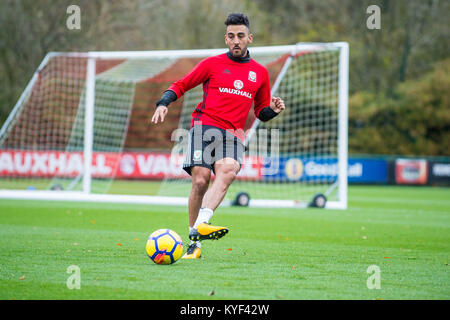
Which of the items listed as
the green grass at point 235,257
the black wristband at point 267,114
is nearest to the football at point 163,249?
the green grass at point 235,257

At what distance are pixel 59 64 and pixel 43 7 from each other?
42.4 ft

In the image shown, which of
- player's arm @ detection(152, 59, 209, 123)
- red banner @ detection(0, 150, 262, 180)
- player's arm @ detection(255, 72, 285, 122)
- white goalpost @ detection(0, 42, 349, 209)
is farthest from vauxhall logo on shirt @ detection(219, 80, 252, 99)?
red banner @ detection(0, 150, 262, 180)

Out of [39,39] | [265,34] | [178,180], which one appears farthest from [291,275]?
[265,34]

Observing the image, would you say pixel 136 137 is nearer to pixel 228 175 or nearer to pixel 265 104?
pixel 265 104

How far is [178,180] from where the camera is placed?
18.7 metres

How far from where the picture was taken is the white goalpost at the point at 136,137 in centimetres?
1548

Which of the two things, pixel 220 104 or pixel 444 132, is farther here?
pixel 444 132

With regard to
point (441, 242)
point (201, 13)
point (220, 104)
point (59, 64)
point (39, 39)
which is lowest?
point (441, 242)

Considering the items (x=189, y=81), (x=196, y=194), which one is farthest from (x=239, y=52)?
(x=196, y=194)

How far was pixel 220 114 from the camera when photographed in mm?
6656

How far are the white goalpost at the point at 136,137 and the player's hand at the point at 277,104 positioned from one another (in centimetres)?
727

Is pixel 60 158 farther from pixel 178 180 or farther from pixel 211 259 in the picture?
pixel 211 259
